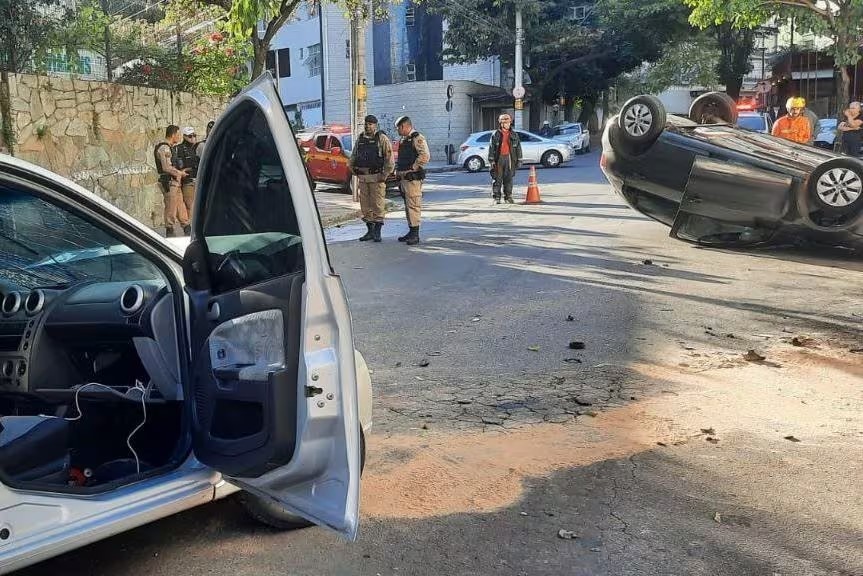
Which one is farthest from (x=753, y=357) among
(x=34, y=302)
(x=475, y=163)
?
(x=475, y=163)

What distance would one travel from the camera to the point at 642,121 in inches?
374

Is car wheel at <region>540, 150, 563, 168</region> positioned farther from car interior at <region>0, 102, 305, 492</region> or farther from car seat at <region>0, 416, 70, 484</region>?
car seat at <region>0, 416, 70, 484</region>

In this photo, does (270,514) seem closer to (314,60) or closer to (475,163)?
(475,163)

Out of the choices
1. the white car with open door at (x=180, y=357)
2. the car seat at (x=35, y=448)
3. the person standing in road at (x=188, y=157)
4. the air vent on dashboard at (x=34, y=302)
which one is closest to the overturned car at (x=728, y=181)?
the person standing in road at (x=188, y=157)

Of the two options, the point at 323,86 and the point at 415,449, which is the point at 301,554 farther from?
the point at 323,86

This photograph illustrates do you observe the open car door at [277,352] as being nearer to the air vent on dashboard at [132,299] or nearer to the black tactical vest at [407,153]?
the air vent on dashboard at [132,299]

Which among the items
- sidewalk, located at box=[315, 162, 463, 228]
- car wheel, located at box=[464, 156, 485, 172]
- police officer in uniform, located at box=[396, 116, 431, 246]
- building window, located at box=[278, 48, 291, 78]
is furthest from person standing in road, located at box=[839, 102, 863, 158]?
building window, located at box=[278, 48, 291, 78]

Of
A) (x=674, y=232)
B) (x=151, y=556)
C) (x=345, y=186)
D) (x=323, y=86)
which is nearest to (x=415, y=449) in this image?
(x=151, y=556)

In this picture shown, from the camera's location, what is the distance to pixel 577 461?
3957 mm

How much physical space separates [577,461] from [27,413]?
2.41 m

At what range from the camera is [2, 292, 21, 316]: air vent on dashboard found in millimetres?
3511

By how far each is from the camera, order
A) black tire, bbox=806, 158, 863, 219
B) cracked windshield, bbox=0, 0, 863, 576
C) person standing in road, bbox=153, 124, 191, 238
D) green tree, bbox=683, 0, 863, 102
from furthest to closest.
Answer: green tree, bbox=683, 0, 863, 102
person standing in road, bbox=153, 124, 191, 238
black tire, bbox=806, 158, 863, 219
cracked windshield, bbox=0, 0, 863, 576

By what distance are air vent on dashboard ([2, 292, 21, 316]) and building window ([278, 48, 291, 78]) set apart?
43918mm

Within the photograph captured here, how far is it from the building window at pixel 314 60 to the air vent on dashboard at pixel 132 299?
134 feet
